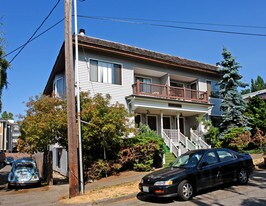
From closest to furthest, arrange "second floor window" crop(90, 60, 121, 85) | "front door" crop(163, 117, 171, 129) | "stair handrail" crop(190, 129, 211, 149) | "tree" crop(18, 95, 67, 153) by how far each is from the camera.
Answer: "tree" crop(18, 95, 67, 153) → "second floor window" crop(90, 60, 121, 85) → "stair handrail" crop(190, 129, 211, 149) → "front door" crop(163, 117, 171, 129)

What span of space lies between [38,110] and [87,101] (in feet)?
8.56

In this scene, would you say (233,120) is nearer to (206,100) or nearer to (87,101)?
(206,100)

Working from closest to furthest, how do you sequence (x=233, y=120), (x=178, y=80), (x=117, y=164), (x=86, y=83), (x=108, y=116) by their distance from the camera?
(x=108, y=116) < (x=117, y=164) < (x=86, y=83) < (x=233, y=120) < (x=178, y=80)

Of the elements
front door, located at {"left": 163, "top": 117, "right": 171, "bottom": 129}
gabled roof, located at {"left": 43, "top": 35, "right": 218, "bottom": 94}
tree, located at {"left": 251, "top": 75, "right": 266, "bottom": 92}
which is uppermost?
tree, located at {"left": 251, "top": 75, "right": 266, "bottom": 92}

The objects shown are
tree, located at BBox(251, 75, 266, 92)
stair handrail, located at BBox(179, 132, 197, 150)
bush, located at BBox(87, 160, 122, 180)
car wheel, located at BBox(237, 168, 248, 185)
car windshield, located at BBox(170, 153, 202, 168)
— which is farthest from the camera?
tree, located at BBox(251, 75, 266, 92)

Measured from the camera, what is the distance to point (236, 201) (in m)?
7.98

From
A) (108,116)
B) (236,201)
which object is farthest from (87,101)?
(236,201)

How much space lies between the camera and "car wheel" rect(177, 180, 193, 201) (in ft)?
27.9

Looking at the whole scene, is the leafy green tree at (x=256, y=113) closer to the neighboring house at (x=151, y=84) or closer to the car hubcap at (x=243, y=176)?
the neighboring house at (x=151, y=84)

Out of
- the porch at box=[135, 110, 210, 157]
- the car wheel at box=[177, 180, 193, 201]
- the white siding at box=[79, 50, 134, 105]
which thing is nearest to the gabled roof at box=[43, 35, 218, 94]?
the white siding at box=[79, 50, 134, 105]

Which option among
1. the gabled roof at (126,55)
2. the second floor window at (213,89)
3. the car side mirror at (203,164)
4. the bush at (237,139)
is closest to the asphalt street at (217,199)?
the car side mirror at (203,164)

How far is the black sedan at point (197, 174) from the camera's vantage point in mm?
8531

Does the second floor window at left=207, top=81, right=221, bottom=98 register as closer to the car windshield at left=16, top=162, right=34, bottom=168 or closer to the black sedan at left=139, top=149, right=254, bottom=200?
the black sedan at left=139, top=149, right=254, bottom=200

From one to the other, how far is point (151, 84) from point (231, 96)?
736 cm
